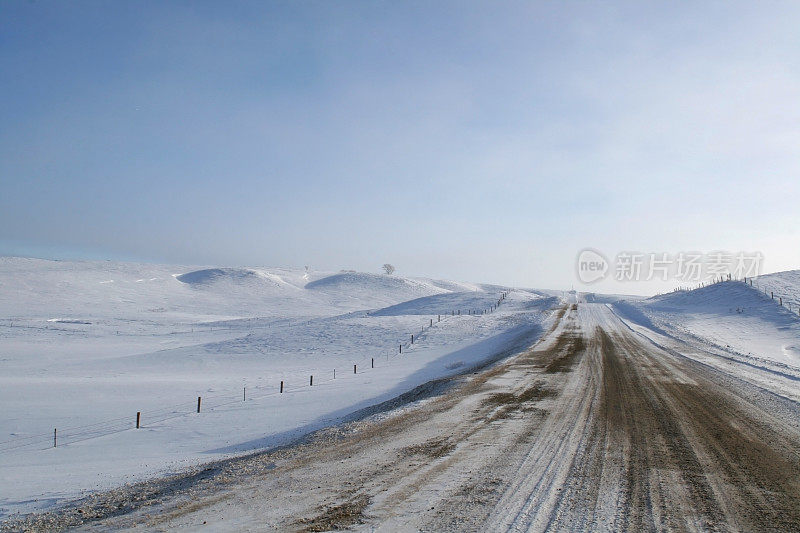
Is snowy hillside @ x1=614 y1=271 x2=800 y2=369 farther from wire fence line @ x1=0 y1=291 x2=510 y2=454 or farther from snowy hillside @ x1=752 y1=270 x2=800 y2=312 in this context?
wire fence line @ x1=0 y1=291 x2=510 y2=454

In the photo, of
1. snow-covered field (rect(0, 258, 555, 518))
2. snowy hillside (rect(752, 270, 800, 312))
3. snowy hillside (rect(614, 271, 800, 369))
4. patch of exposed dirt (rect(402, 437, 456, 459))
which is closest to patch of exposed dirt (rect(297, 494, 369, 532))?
patch of exposed dirt (rect(402, 437, 456, 459))

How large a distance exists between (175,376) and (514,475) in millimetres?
29012

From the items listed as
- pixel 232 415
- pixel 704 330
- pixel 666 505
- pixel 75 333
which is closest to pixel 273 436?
pixel 232 415

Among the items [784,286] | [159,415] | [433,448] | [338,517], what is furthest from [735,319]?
[338,517]

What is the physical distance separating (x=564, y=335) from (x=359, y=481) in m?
29.4

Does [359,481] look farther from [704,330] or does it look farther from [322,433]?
[704,330]

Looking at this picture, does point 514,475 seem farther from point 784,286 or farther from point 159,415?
point 784,286

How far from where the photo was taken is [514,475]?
790cm

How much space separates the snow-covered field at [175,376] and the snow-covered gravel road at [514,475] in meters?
3.60

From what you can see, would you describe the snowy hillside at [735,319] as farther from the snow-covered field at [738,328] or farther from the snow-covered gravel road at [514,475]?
the snow-covered gravel road at [514,475]

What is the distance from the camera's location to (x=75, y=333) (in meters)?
55.4

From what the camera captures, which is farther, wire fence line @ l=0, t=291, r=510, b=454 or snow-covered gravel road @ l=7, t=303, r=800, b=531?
wire fence line @ l=0, t=291, r=510, b=454

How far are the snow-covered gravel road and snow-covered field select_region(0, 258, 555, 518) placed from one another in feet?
11.8

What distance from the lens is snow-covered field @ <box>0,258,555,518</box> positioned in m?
14.0
